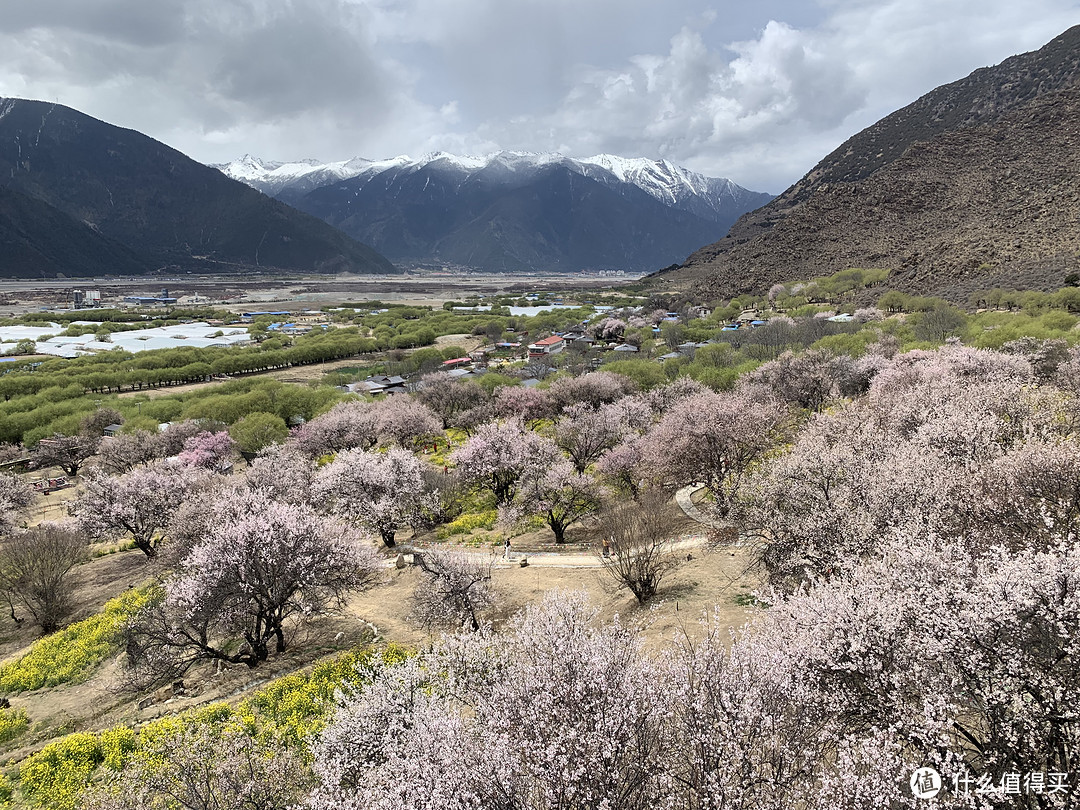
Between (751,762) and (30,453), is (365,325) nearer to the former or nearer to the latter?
(30,453)

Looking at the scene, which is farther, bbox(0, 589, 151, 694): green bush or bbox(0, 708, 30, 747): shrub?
bbox(0, 589, 151, 694): green bush

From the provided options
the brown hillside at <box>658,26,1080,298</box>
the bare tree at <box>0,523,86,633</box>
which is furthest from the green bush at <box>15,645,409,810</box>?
the brown hillside at <box>658,26,1080,298</box>

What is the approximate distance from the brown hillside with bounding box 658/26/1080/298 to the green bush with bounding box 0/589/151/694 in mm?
88242

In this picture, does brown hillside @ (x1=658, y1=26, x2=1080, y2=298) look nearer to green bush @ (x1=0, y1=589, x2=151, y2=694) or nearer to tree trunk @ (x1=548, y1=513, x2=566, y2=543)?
tree trunk @ (x1=548, y1=513, x2=566, y2=543)

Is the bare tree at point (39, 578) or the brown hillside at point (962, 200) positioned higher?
the brown hillside at point (962, 200)

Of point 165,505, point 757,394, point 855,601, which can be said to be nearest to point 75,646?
point 165,505

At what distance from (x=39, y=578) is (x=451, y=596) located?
1830 centimetres

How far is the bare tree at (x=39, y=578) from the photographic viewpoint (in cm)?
2181

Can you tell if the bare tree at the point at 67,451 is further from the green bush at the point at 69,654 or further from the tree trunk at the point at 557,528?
the tree trunk at the point at 557,528

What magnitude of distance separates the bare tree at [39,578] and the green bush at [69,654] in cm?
218

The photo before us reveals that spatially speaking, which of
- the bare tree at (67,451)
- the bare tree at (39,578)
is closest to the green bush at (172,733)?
the bare tree at (39,578)

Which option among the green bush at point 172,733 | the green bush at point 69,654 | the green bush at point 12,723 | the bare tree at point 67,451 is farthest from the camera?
the bare tree at point 67,451

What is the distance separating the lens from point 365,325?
13825cm

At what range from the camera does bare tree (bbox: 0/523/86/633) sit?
21.8m
